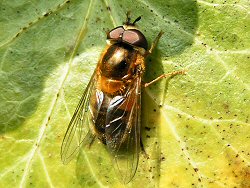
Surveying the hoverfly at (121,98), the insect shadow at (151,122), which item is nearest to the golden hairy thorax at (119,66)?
the hoverfly at (121,98)

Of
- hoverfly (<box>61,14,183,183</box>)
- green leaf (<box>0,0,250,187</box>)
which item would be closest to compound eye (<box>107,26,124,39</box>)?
hoverfly (<box>61,14,183,183</box>)

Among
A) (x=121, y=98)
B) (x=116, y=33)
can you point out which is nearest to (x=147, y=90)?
(x=121, y=98)

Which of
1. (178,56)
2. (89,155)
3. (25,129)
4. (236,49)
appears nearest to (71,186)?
(89,155)

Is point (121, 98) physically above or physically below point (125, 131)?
above

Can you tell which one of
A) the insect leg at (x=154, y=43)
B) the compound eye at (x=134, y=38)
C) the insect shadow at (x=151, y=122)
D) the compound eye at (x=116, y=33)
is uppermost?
the compound eye at (x=116, y=33)

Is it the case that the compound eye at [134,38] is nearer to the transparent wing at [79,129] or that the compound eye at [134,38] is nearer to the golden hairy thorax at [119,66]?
the golden hairy thorax at [119,66]

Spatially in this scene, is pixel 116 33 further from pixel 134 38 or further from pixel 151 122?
pixel 151 122

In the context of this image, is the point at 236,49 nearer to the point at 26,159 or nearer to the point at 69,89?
the point at 69,89
